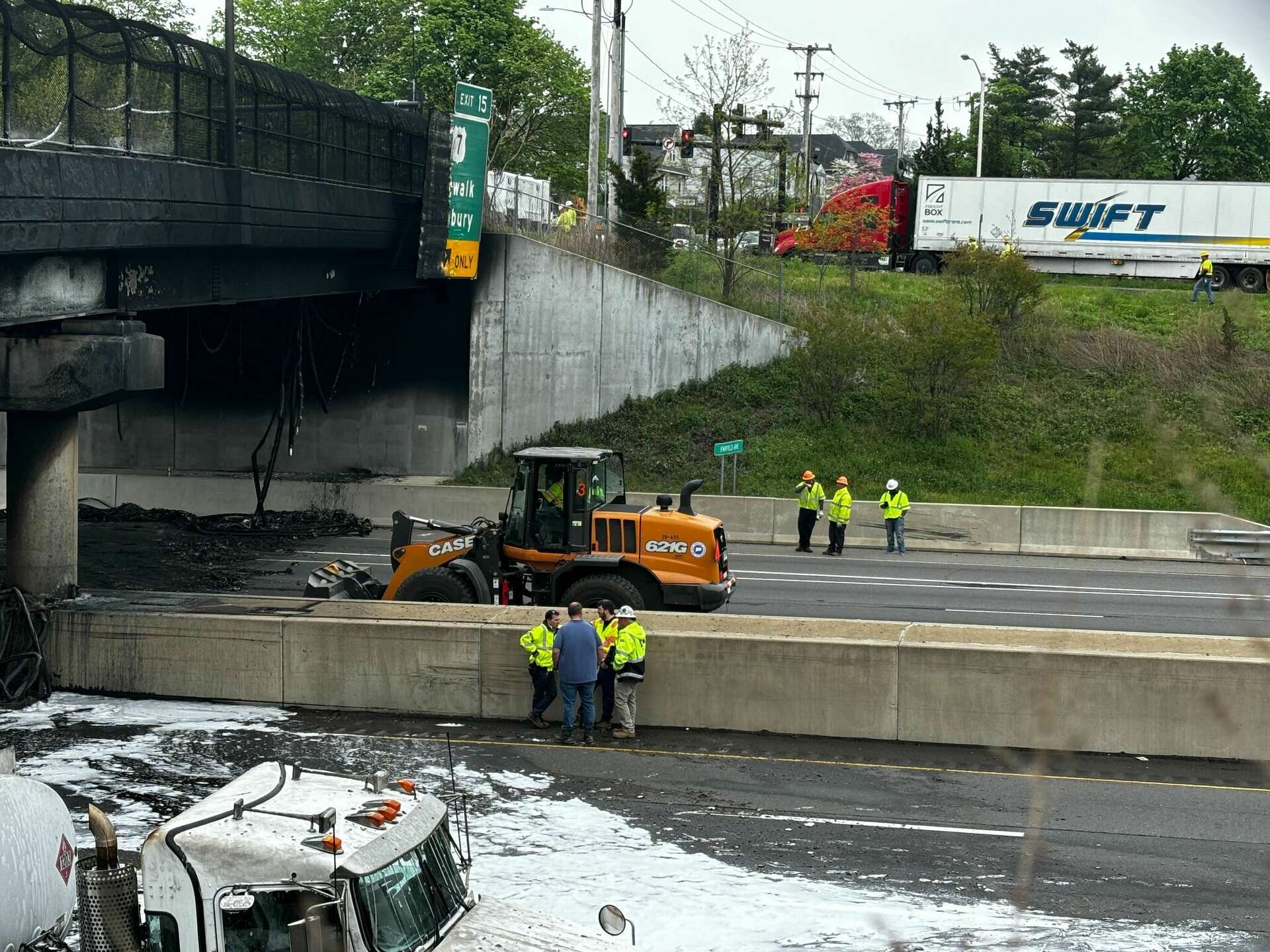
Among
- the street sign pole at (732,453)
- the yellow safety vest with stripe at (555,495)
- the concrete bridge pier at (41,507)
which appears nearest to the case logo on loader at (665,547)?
the yellow safety vest with stripe at (555,495)

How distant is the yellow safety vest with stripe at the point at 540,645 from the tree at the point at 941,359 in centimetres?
2195

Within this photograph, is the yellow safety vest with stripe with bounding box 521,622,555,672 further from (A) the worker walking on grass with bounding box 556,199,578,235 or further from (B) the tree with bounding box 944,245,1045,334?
(B) the tree with bounding box 944,245,1045,334

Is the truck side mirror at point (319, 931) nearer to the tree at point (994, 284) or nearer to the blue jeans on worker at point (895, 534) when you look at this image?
the blue jeans on worker at point (895, 534)

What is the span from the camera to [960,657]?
14.5 metres

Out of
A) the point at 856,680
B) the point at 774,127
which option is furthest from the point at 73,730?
the point at 774,127

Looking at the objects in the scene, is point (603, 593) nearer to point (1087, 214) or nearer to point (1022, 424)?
point (1022, 424)

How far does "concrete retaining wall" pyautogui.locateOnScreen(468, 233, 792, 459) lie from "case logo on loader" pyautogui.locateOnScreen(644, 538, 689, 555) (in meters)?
16.2

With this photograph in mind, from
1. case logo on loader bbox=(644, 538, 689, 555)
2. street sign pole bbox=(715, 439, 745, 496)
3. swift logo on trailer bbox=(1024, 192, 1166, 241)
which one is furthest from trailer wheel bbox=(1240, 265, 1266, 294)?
case logo on loader bbox=(644, 538, 689, 555)

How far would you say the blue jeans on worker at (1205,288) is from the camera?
42375mm

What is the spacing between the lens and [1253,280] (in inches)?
1758

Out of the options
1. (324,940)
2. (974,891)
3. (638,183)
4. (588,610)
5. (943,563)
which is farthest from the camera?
(638,183)

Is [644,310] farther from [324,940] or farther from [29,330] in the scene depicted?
[324,940]

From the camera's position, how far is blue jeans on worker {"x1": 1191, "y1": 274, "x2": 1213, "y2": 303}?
42.4 meters

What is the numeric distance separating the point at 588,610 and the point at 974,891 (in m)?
7.47
